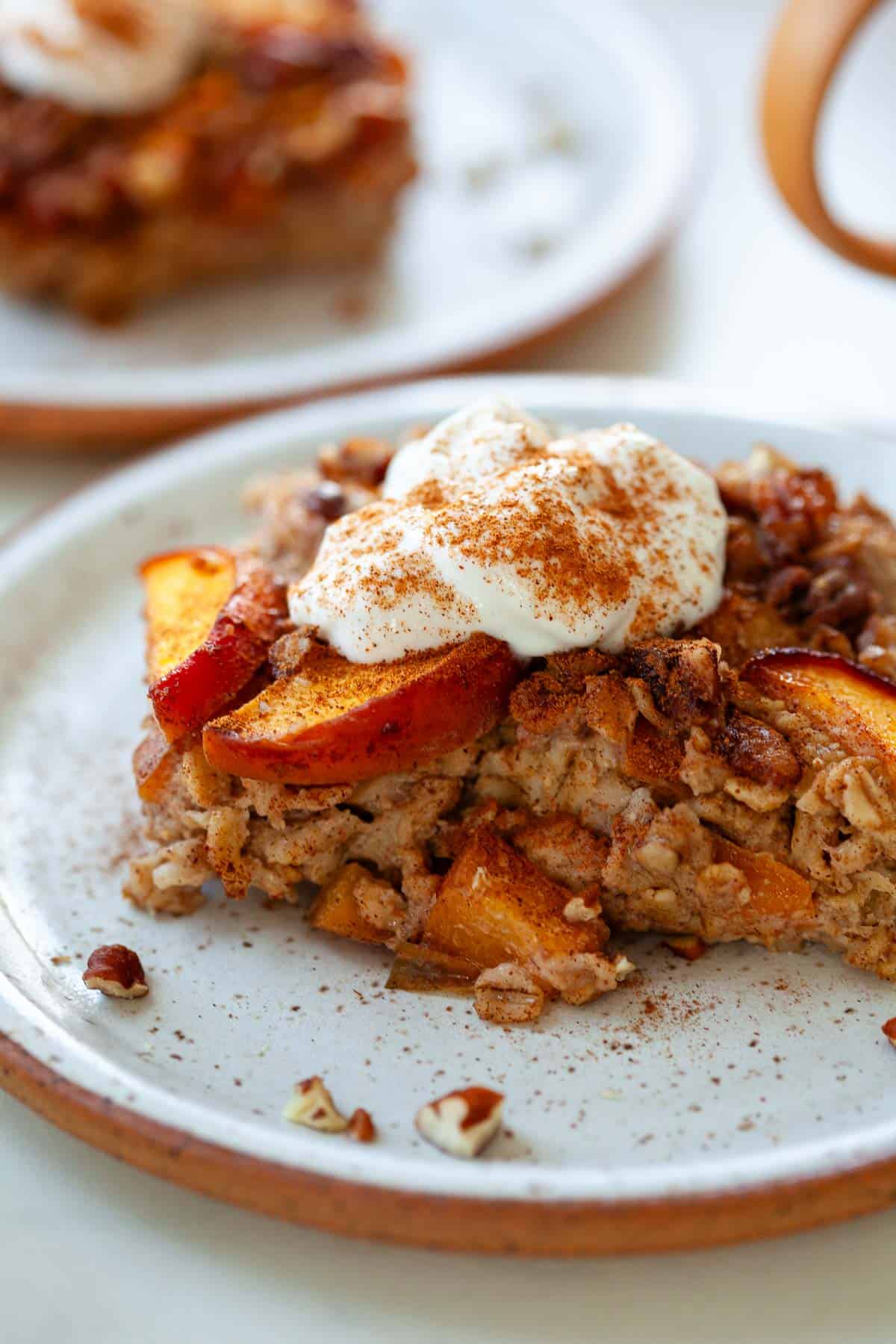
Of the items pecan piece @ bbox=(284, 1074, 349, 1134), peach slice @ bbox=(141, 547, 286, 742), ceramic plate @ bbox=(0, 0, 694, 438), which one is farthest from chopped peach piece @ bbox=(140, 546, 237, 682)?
ceramic plate @ bbox=(0, 0, 694, 438)

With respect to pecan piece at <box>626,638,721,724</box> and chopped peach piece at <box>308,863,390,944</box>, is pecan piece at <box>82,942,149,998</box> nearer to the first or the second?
chopped peach piece at <box>308,863,390,944</box>

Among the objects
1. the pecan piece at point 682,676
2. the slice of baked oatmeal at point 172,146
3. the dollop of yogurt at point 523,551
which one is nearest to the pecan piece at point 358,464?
the dollop of yogurt at point 523,551

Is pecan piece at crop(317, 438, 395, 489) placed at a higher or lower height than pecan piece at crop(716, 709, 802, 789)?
higher

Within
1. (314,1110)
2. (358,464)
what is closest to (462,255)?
(358,464)

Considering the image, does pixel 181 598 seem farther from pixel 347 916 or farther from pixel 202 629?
pixel 347 916

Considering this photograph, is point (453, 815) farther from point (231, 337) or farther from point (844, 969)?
point (231, 337)

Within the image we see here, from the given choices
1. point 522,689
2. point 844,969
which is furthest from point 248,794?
point 844,969
